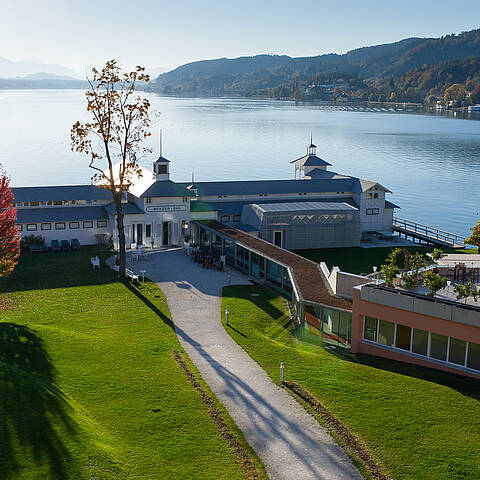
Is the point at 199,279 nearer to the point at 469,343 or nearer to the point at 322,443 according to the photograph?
the point at 469,343

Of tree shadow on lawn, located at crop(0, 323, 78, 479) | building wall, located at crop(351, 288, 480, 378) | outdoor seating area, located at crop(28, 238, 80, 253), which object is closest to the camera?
tree shadow on lawn, located at crop(0, 323, 78, 479)

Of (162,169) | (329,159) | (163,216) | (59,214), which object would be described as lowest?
(329,159)

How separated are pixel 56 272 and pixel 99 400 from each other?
2422cm

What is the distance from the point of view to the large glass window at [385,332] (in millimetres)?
27406

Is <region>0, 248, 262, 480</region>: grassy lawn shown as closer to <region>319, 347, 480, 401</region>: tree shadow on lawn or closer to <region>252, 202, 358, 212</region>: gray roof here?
<region>319, 347, 480, 401</region>: tree shadow on lawn

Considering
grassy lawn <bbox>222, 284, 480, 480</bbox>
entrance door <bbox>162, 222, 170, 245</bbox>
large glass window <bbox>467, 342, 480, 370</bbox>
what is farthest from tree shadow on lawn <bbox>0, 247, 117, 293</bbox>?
large glass window <bbox>467, 342, 480, 370</bbox>

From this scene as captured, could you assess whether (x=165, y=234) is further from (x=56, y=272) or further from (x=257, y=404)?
(x=257, y=404)

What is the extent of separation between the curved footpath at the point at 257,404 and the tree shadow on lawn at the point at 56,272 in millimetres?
8093

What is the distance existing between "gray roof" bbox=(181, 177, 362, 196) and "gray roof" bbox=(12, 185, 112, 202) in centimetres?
899

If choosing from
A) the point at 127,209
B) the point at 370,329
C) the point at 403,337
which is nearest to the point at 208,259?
the point at 127,209

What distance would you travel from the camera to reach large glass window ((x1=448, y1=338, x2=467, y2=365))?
2514cm

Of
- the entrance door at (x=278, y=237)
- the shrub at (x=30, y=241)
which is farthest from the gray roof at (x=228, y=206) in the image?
the shrub at (x=30, y=241)

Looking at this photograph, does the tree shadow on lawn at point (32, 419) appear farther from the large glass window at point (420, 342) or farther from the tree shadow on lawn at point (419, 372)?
the large glass window at point (420, 342)

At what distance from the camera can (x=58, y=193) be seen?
179ft
